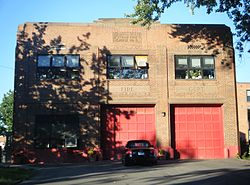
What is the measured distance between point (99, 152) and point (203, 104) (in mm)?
8043

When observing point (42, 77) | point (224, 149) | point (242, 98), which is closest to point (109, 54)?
point (42, 77)

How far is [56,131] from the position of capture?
84.5 ft

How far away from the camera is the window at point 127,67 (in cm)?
2684

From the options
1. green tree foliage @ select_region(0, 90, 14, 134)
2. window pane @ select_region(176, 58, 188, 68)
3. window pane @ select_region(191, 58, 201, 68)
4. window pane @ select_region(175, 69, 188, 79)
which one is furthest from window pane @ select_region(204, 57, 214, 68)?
green tree foliage @ select_region(0, 90, 14, 134)

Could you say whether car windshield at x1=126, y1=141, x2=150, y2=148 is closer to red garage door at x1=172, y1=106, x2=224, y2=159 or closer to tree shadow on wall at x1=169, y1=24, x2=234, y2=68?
red garage door at x1=172, y1=106, x2=224, y2=159

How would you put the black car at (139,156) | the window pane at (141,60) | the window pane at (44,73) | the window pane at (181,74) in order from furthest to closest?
the window pane at (181,74), the window pane at (141,60), the window pane at (44,73), the black car at (139,156)

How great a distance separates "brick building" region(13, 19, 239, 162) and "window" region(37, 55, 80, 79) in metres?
0.07

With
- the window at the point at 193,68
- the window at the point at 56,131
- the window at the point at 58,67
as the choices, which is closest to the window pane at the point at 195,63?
the window at the point at 193,68

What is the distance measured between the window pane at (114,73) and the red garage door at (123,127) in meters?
2.09

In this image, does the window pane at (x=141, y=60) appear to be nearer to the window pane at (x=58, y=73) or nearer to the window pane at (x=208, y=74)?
the window pane at (x=208, y=74)

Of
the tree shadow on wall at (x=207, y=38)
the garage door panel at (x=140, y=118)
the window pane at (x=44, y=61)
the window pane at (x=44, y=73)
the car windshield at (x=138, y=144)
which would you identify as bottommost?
the car windshield at (x=138, y=144)

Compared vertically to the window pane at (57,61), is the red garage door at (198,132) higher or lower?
lower

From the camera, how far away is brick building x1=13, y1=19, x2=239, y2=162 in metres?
25.7

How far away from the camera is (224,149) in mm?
26703
